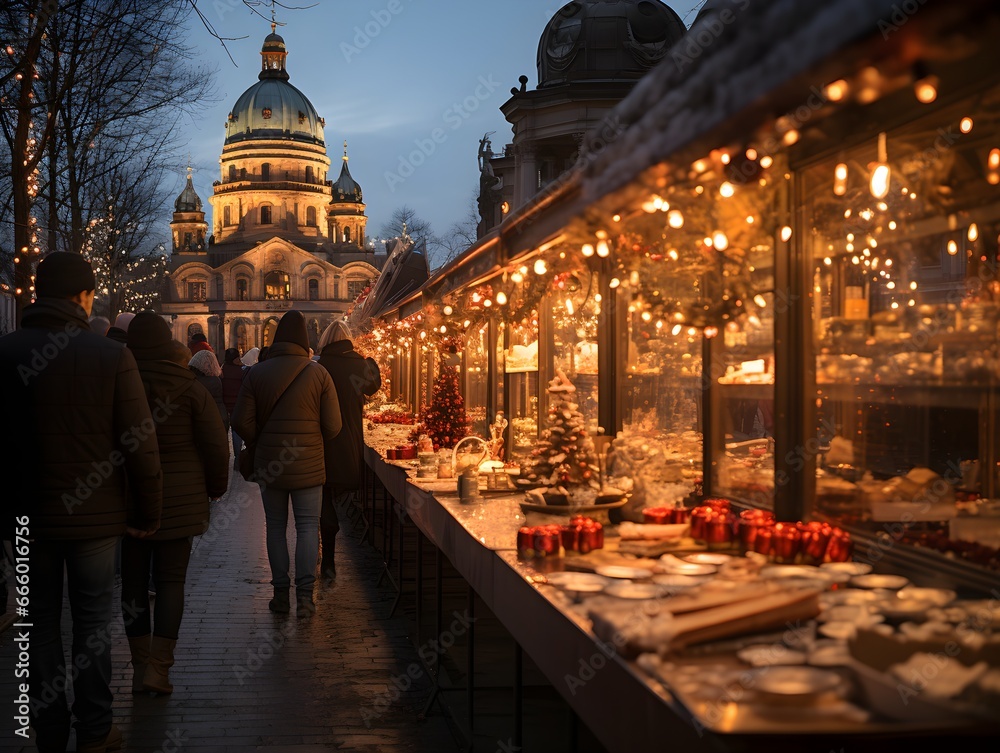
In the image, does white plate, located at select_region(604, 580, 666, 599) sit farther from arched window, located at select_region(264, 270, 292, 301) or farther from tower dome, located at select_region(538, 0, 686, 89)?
arched window, located at select_region(264, 270, 292, 301)

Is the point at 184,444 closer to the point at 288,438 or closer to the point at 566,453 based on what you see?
the point at 288,438

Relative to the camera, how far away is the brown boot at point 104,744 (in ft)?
15.8

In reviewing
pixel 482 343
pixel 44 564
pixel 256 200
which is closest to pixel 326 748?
pixel 44 564

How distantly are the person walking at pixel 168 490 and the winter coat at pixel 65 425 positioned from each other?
3.87 feet

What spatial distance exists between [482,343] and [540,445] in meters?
5.79

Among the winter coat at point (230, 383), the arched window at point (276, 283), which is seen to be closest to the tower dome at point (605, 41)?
the winter coat at point (230, 383)

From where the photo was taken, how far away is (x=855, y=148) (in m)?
4.06

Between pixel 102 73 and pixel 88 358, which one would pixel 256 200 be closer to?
pixel 102 73

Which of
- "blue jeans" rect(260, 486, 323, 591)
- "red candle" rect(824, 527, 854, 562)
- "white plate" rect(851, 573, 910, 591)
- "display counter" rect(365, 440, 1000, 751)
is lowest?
"blue jeans" rect(260, 486, 323, 591)

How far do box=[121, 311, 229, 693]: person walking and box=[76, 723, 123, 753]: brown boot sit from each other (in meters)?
0.87

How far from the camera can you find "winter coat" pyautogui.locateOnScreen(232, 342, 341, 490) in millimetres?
7793

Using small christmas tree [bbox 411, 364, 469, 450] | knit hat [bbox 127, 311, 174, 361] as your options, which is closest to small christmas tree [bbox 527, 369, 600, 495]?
knit hat [bbox 127, 311, 174, 361]

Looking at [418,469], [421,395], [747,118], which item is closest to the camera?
[747,118]

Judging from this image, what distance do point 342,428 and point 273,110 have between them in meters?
113
